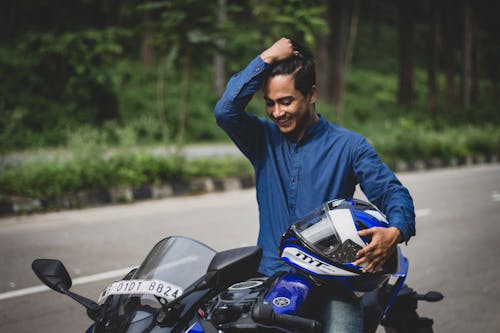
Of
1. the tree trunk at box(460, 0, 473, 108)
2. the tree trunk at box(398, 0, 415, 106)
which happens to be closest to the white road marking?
the tree trunk at box(398, 0, 415, 106)

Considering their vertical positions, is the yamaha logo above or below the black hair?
below

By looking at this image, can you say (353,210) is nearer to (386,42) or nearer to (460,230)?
(460,230)

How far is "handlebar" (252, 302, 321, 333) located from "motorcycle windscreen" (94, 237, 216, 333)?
0.85 feet

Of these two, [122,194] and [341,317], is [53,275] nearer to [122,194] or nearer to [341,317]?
[341,317]

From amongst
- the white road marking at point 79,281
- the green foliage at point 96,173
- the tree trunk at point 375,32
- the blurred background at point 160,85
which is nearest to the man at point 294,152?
the white road marking at point 79,281

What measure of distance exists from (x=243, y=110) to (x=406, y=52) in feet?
97.6

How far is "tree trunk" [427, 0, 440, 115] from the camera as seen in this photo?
102ft

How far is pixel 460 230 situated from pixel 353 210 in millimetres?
6508

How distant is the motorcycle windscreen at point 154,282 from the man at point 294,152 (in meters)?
0.46

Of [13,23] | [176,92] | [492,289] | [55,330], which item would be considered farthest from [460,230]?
[13,23]

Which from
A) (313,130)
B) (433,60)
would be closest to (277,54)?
(313,130)

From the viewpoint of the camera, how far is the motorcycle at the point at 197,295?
1.80 metres

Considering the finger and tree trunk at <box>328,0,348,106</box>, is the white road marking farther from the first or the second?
tree trunk at <box>328,0,348,106</box>

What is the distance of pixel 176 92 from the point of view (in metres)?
23.3
